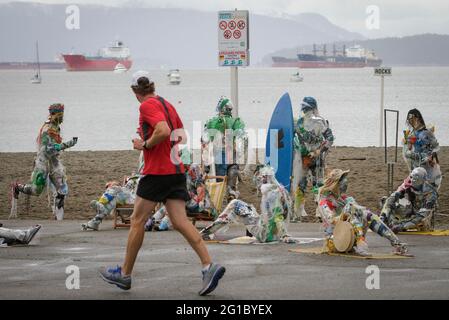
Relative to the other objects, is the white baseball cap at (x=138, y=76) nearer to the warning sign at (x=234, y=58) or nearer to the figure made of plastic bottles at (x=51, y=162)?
the figure made of plastic bottles at (x=51, y=162)

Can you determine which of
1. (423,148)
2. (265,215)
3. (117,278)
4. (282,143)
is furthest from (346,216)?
(282,143)

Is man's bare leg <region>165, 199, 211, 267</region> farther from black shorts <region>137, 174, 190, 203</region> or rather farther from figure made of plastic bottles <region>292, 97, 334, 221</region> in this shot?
figure made of plastic bottles <region>292, 97, 334, 221</region>

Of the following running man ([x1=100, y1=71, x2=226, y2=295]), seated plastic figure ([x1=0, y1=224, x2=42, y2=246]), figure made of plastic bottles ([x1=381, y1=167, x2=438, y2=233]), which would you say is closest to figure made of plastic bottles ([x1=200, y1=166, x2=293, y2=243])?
figure made of plastic bottles ([x1=381, y1=167, x2=438, y2=233])

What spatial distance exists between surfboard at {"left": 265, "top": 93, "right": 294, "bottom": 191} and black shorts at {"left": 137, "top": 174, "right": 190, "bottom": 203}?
622 centimetres

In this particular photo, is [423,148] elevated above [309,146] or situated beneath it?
elevated above

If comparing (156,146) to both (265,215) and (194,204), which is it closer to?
(265,215)

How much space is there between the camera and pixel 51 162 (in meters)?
16.6

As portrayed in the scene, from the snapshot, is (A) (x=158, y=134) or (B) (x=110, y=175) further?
(B) (x=110, y=175)

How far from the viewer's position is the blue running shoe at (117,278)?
9.96m

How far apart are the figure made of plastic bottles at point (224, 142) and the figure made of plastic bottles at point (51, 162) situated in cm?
Result: 205

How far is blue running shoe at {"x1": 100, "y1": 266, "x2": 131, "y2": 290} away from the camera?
9961 millimetres

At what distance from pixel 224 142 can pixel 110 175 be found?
5.81 metres
